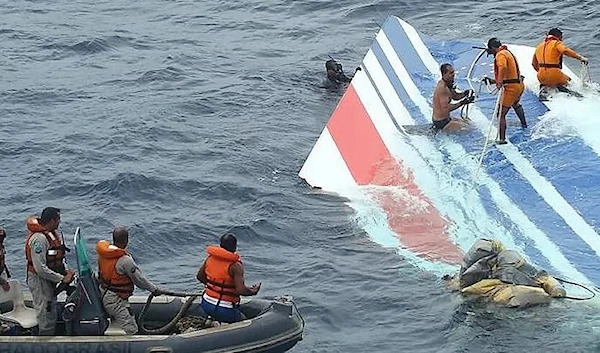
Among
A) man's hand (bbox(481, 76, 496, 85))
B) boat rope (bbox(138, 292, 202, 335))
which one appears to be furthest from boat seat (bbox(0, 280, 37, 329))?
man's hand (bbox(481, 76, 496, 85))

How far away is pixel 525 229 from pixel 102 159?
328 inches

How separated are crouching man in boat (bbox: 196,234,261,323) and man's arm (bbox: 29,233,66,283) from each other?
1.63 m

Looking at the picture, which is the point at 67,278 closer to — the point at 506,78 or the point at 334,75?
the point at 506,78

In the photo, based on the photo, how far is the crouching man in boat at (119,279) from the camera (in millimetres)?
12391

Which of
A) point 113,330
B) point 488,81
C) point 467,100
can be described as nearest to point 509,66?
point 488,81

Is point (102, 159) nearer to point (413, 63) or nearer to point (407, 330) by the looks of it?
point (413, 63)

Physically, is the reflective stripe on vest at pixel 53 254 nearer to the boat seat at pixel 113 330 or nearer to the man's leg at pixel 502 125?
the boat seat at pixel 113 330

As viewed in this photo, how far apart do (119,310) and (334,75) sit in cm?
1296

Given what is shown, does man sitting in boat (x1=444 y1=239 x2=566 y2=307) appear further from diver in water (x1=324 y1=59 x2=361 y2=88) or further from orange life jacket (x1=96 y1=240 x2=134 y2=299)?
diver in water (x1=324 y1=59 x2=361 y2=88)

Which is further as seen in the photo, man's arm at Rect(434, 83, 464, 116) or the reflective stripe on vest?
A: man's arm at Rect(434, 83, 464, 116)

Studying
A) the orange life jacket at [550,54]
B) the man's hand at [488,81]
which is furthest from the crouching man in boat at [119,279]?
the orange life jacket at [550,54]

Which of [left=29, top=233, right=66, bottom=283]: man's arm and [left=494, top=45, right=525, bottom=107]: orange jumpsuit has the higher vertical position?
[left=29, top=233, right=66, bottom=283]: man's arm

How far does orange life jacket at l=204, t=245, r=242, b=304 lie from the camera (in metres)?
12.6

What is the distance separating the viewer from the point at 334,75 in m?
24.8
